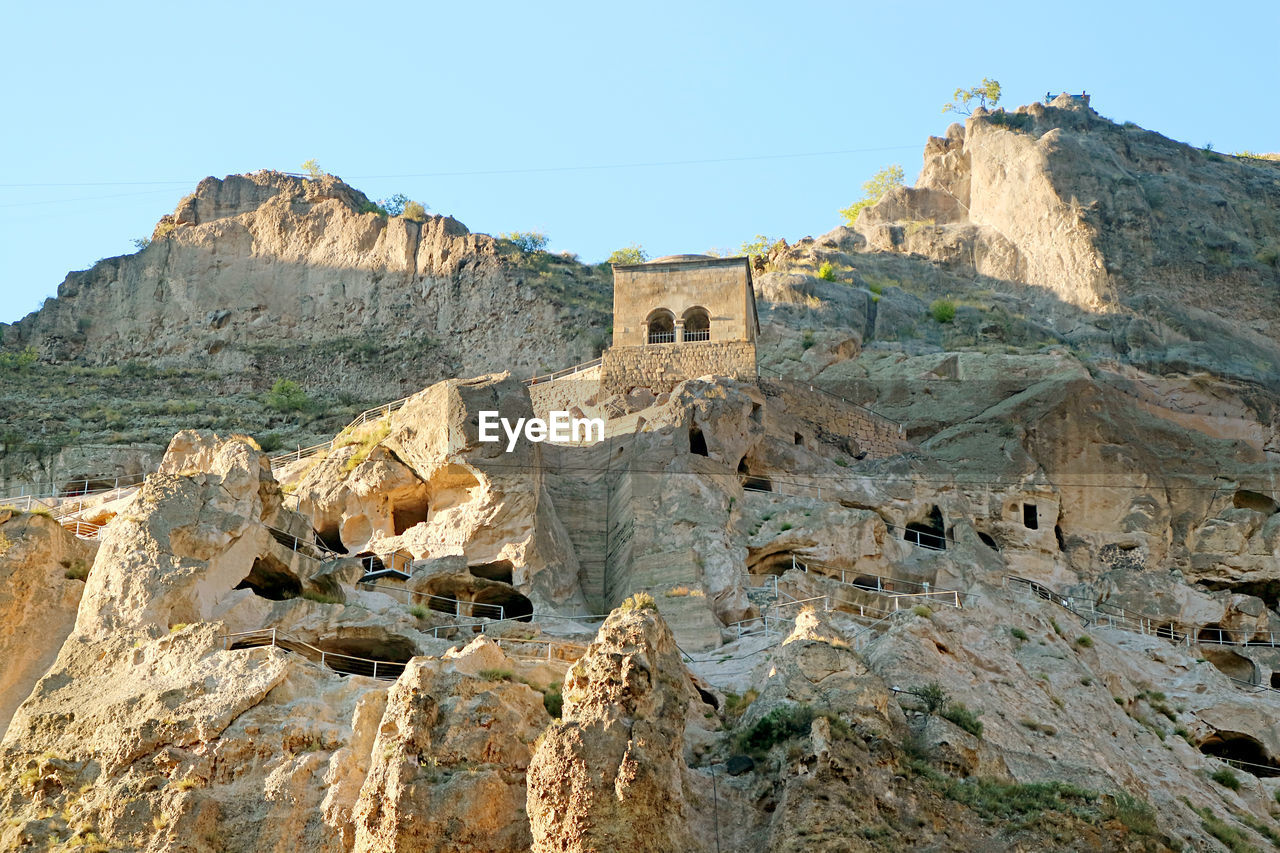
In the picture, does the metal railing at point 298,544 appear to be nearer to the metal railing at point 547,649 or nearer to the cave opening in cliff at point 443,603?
Result: the cave opening in cliff at point 443,603

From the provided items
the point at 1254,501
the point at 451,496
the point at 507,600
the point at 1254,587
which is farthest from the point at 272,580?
the point at 1254,501

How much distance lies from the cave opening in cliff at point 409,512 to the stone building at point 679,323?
421 inches

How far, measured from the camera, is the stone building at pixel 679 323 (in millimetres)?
51312

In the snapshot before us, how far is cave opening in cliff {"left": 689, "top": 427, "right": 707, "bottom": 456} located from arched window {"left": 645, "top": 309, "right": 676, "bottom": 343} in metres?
9.74

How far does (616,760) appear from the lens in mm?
24828

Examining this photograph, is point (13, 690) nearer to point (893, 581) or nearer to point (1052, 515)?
point (893, 581)

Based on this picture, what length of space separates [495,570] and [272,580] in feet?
19.7

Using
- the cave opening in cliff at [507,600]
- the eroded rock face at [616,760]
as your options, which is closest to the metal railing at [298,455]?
the cave opening in cliff at [507,600]

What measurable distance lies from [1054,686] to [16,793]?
17.5 meters

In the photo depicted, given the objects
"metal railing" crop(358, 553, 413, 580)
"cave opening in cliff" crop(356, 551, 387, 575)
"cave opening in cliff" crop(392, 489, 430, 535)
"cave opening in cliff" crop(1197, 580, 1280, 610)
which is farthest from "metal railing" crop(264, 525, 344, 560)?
"cave opening in cliff" crop(1197, 580, 1280, 610)

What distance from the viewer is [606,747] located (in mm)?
24984

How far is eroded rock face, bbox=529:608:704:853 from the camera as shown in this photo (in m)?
24.3

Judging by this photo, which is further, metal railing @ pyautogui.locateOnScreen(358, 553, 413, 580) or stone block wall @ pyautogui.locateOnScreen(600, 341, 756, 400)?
stone block wall @ pyautogui.locateOnScreen(600, 341, 756, 400)

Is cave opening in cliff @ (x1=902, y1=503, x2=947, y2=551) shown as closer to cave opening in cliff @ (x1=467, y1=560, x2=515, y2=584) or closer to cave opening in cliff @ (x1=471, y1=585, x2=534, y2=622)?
cave opening in cliff @ (x1=467, y1=560, x2=515, y2=584)
